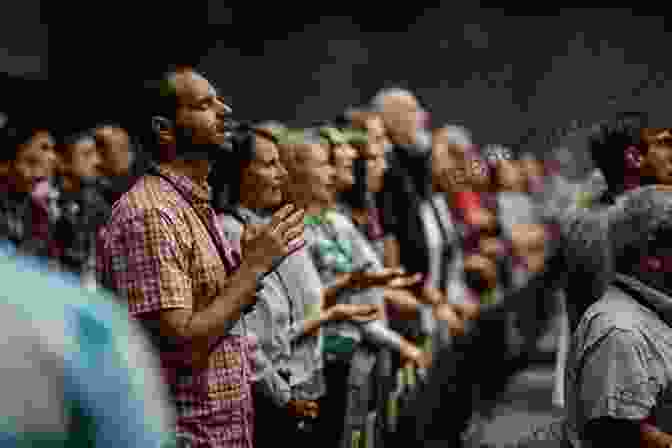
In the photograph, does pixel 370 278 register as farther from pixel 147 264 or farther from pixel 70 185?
pixel 70 185

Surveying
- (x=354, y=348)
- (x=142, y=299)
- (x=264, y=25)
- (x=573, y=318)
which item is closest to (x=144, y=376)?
(x=142, y=299)

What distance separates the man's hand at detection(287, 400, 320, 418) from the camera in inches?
169

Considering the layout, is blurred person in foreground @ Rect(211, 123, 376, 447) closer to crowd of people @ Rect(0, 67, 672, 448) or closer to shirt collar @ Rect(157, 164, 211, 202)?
crowd of people @ Rect(0, 67, 672, 448)

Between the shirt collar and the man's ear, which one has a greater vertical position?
the man's ear

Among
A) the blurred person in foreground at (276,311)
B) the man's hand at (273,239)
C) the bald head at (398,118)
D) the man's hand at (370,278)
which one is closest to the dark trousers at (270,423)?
the blurred person in foreground at (276,311)

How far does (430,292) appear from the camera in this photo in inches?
269

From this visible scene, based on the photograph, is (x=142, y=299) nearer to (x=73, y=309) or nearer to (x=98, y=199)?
(x=73, y=309)

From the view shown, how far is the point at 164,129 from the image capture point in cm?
338

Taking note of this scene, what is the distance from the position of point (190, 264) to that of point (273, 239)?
216 millimetres

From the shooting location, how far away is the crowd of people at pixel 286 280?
182 cm

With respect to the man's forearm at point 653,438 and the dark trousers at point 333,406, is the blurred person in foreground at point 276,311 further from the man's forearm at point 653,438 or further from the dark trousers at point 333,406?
the man's forearm at point 653,438

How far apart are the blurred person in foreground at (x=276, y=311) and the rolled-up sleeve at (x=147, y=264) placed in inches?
33.4

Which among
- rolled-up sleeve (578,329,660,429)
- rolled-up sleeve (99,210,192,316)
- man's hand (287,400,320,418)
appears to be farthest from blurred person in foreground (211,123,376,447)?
rolled-up sleeve (578,329,660,429)

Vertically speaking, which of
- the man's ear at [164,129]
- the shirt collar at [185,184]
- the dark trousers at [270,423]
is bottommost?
the dark trousers at [270,423]
